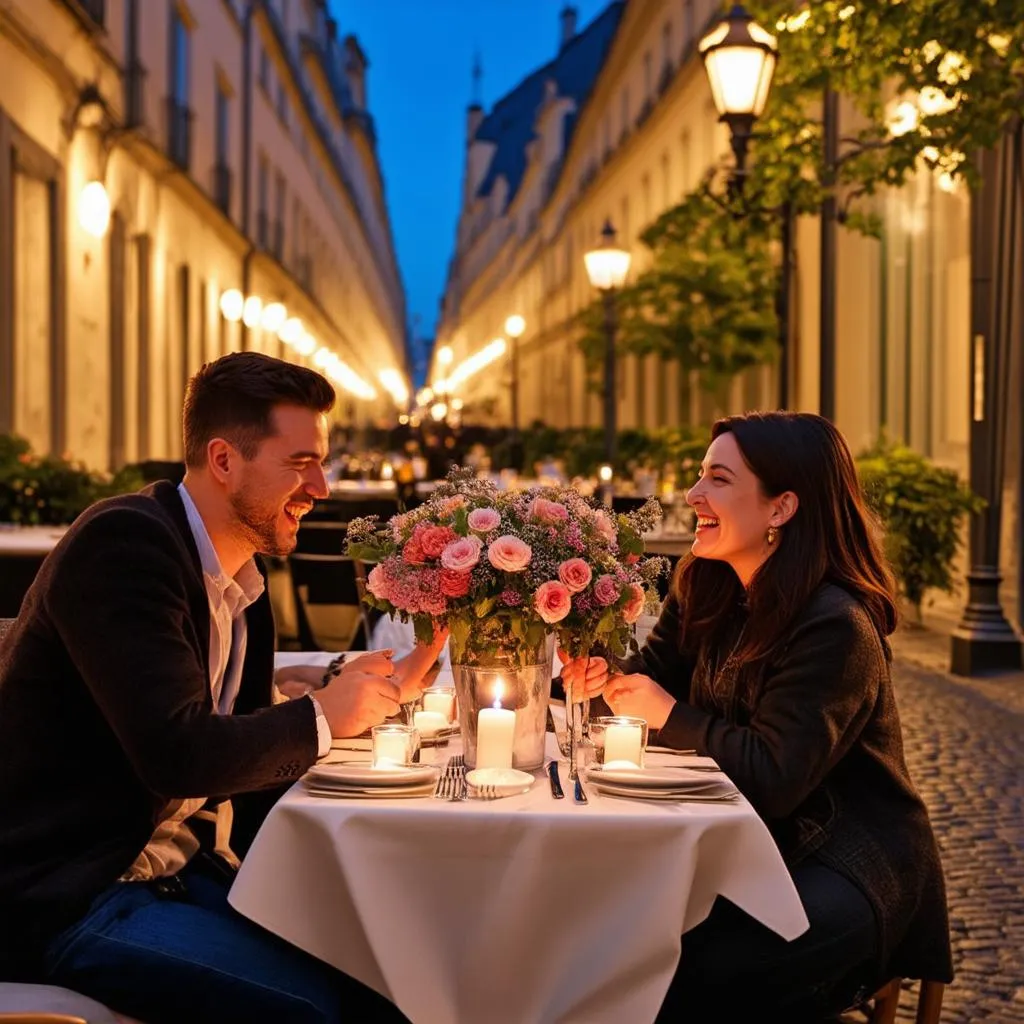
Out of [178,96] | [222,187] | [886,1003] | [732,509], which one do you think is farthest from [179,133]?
[886,1003]

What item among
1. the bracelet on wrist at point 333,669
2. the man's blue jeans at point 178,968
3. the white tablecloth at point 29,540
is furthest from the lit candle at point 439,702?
the white tablecloth at point 29,540

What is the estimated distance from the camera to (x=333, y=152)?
5131 cm

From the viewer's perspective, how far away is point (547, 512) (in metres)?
3.03

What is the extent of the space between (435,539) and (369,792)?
20.5 inches

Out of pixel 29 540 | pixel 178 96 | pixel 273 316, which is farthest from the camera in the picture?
pixel 273 316

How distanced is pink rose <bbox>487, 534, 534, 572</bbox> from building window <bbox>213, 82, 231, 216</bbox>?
23.3m

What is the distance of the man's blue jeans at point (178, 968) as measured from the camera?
8.29 feet

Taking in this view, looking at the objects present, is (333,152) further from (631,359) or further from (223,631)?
(223,631)

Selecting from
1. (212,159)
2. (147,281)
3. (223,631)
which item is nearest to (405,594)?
(223,631)

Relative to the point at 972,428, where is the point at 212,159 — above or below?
above

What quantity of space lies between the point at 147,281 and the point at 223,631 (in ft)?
58.9

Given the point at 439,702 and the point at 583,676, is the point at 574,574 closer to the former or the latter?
the point at 583,676

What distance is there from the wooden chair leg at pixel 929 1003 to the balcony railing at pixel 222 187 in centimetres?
2333

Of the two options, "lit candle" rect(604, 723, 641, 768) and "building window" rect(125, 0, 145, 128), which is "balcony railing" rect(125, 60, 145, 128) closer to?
"building window" rect(125, 0, 145, 128)
